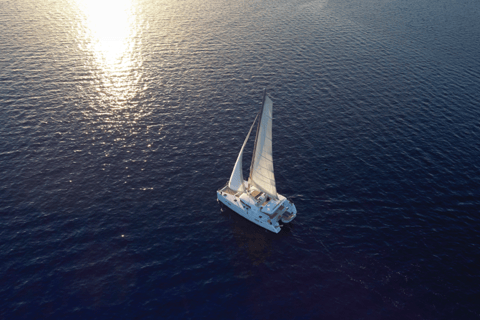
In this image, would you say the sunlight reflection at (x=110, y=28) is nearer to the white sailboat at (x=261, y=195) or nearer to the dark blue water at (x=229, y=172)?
the dark blue water at (x=229, y=172)

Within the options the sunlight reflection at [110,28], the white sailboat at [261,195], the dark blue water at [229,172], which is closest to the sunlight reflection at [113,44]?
the sunlight reflection at [110,28]

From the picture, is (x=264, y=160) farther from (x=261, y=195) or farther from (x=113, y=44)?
(x=113, y=44)

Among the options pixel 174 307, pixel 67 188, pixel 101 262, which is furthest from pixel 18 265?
pixel 174 307

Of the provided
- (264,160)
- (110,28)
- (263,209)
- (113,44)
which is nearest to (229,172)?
(264,160)

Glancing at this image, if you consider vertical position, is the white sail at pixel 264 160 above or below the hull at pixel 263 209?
above

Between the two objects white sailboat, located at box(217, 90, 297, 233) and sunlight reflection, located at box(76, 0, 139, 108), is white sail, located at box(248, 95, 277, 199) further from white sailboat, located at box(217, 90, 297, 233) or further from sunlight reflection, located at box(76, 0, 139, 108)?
sunlight reflection, located at box(76, 0, 139, 108)

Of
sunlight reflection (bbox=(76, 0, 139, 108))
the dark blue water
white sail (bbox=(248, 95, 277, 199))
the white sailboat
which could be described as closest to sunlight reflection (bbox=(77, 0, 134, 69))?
sunlight reflection (bbox=(76, 0, 139, 108))

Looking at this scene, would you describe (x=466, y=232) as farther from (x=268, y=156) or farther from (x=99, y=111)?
(x=99, y=111)

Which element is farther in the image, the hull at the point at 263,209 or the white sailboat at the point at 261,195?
the hull at the point at 263,209
